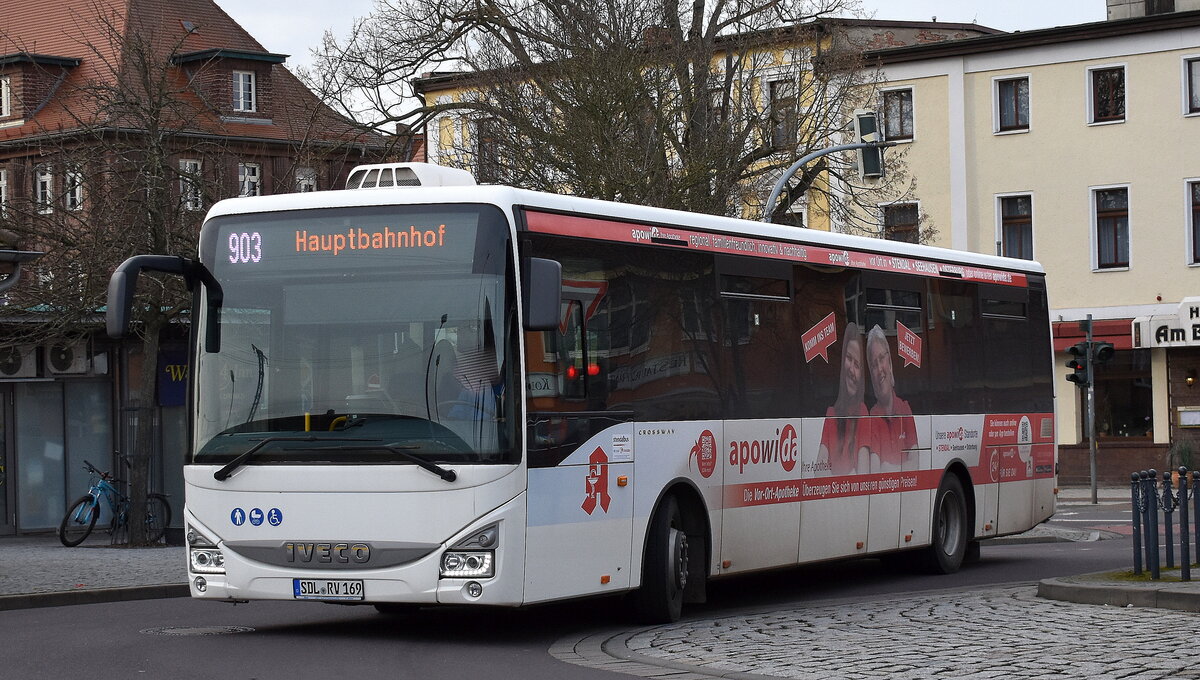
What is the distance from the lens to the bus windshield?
37.9ft

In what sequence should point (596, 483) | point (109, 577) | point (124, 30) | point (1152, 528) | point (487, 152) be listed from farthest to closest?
point (124, 30) < point (487, 152) < point (109, 577) < point (1152, 528) < point (596, 483)

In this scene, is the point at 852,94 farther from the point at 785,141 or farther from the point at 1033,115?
the point at 1033,115

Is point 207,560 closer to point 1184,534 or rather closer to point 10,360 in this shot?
point 1184,534

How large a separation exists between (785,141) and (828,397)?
1917 centimetres

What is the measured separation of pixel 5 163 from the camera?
162 feet

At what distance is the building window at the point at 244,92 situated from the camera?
171ft

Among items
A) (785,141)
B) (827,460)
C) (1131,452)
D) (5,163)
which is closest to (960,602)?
(827,460)

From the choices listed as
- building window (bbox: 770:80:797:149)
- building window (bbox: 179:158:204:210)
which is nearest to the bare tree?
building window (bbox: 770:80:797:149)

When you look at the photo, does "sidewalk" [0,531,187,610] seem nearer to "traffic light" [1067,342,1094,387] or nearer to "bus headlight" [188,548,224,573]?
"bus headlight" [188,548,224,573]

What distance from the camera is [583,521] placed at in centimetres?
1231

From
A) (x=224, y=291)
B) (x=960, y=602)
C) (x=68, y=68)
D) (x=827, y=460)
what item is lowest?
(x=960, y=602)

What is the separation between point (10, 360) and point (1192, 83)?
2863 centimetres

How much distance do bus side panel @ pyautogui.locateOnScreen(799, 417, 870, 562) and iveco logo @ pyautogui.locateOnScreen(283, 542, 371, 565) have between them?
15.9 ft

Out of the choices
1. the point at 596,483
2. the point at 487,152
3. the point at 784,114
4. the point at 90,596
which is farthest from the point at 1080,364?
the point at 596,483
